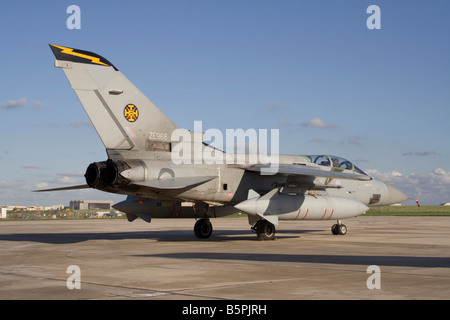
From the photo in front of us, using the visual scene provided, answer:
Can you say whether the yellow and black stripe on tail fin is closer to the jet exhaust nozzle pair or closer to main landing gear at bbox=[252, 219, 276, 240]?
the jet exhaust nozzle pair

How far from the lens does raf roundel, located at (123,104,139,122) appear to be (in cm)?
1602

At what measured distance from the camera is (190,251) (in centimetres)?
1462

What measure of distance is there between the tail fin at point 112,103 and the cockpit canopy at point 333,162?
6.66 meters

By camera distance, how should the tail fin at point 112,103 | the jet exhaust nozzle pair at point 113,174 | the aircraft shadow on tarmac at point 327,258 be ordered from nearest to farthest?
the aircraft shadow on tarmac at point 327,258
the jet exhaust nozzle pair at point 113,174
the tail fin at point 112,103

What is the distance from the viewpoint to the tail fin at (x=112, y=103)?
50.6ft

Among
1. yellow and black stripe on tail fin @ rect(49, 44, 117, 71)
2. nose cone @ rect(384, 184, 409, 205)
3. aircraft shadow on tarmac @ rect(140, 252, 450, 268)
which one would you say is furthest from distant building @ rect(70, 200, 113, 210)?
aircraft shadow on tarmac @ rect(140, 252, 450, 268)

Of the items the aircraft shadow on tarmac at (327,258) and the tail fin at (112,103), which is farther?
the tail fin at (112,103)

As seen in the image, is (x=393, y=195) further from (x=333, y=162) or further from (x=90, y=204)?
(x=90, y=204)

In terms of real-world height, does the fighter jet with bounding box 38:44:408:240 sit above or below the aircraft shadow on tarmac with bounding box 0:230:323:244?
above

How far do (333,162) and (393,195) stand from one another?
143 inches

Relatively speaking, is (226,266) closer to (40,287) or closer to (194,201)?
(40,287)

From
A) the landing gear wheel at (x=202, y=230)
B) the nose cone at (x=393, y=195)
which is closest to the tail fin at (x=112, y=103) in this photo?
the landing gear wheel at (x=202, y=230)

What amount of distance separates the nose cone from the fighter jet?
2.52 meters

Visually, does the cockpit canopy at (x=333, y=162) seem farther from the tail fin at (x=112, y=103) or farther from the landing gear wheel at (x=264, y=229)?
the tail fin at (x=112, y=103)
